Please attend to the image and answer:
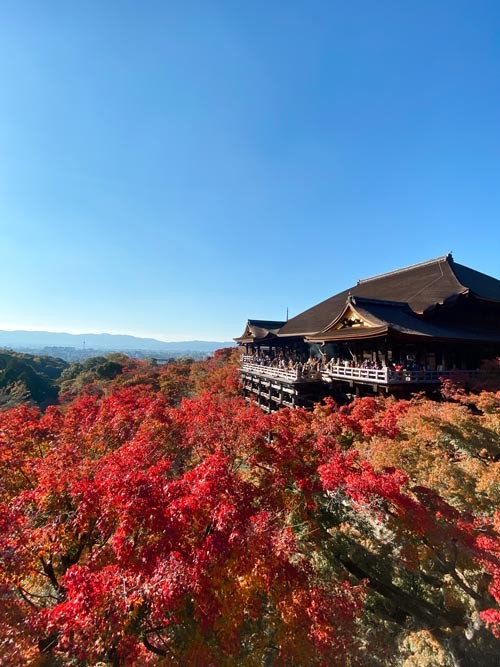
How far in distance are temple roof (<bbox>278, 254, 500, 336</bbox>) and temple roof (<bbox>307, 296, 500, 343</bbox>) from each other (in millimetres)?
1481

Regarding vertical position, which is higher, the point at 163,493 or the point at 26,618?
the point at 163,493

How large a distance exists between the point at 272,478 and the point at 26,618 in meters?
5.29

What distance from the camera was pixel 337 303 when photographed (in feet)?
102

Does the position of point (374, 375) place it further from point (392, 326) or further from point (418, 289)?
point (418, 289)

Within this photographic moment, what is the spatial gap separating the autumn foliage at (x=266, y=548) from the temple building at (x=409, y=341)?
161 inches

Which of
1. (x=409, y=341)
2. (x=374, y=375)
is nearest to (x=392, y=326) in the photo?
(x=409, y=341)

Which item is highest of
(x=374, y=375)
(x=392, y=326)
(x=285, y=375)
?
(x=392, y=326)

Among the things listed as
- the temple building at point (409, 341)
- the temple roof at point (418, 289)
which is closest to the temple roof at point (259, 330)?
the temple roof at point (418, 289)

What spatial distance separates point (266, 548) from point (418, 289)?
21.6 metres

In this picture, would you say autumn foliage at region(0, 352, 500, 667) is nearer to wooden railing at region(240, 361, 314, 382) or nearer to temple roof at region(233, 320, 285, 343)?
wooden railing at region(240, 361, 314, 382)

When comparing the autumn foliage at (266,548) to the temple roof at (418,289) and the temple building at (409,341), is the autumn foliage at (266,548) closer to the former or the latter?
the temple building at (409,341)

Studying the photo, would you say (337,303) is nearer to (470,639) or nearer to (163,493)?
(470,639)

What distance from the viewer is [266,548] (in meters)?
5.55

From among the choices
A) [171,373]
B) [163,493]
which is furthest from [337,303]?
[163,493]
